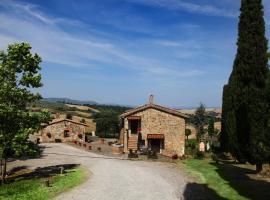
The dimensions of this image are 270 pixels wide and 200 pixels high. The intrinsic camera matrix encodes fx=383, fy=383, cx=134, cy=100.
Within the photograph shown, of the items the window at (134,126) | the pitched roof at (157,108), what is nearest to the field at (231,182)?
the pitched roof at (157,108)

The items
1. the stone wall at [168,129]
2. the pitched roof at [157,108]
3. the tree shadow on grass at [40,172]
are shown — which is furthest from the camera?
the stone wall at [168,129]

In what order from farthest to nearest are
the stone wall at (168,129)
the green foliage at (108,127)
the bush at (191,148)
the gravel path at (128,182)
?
the green foliage at (108,127) → the stone wall at (168,129) → the bush at (191,148) → the gravel path at (128,182)

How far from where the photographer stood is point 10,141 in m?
29.1

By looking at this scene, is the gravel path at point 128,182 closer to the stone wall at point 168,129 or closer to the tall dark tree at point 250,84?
the tall dark tree at point 250,84

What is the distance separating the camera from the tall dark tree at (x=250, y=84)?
27703 mm

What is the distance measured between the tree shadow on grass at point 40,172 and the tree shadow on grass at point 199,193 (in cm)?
1207

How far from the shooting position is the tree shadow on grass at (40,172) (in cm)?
3148

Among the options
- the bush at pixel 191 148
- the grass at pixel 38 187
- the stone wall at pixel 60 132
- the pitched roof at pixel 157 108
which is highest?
the pitched roof at pixel 157 108

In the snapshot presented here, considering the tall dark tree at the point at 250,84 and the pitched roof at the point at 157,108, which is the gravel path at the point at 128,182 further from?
the pitched roof at the point at 157,108

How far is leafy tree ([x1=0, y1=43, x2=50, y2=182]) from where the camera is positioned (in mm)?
29078

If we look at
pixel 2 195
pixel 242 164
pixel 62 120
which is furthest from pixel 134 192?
pixel 62 120

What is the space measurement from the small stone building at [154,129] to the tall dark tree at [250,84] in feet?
60.3

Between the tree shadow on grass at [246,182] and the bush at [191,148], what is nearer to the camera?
the tree shadow on grass at [246,182]

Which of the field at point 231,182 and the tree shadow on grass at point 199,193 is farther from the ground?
the field at point 231,182
